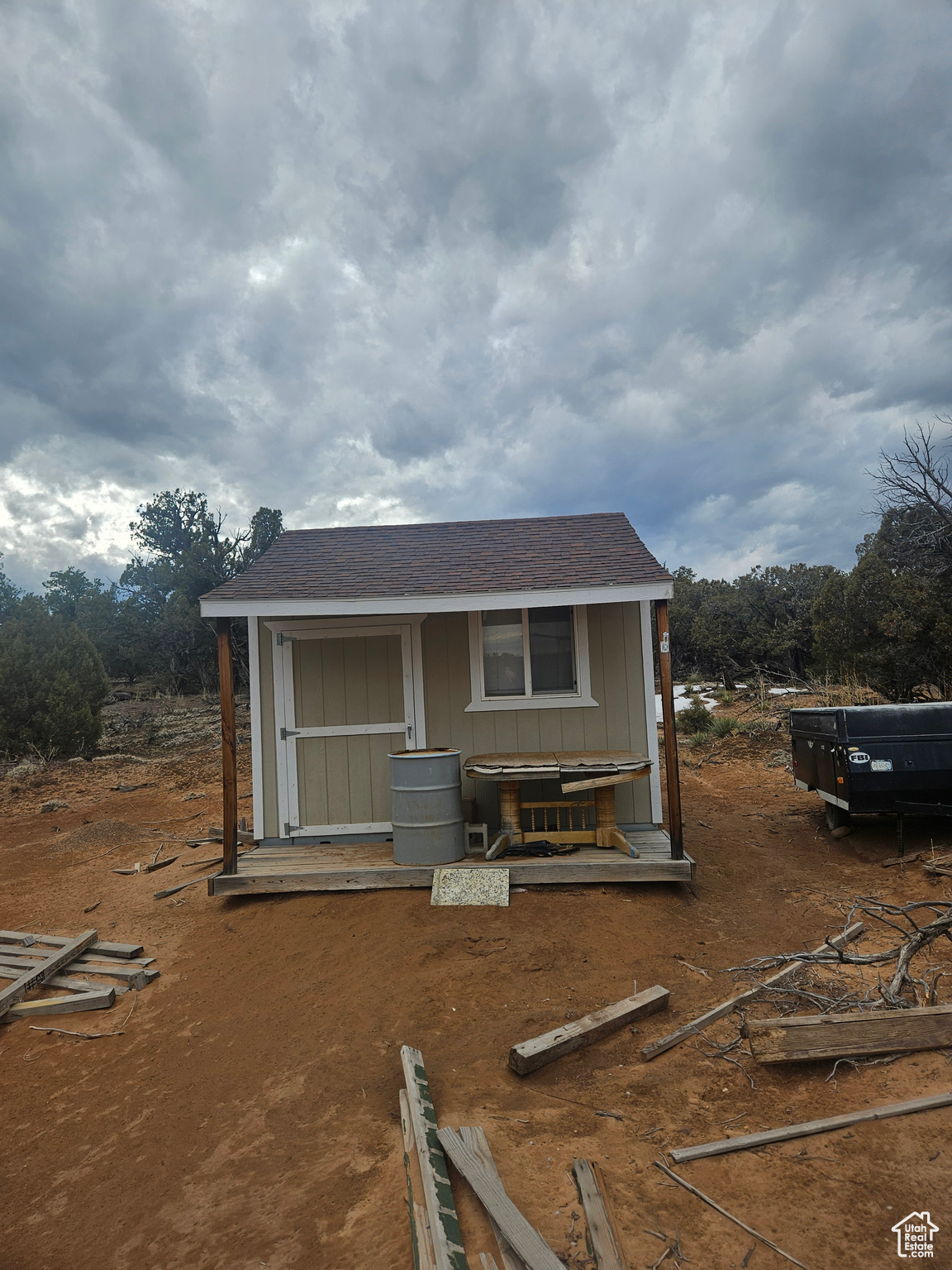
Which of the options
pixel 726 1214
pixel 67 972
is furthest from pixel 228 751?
pixel 726 1214

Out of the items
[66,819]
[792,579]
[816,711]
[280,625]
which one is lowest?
[66,819]

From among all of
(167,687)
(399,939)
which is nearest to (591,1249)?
(399,939)

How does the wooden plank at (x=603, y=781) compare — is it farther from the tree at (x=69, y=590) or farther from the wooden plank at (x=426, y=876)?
the tree at (x=69, y=590)

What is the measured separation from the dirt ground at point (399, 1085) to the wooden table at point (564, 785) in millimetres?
605

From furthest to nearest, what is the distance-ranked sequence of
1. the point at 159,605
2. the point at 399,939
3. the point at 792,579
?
1. the point at 159,605
2. the point at 792,579
3. the point at 399,939

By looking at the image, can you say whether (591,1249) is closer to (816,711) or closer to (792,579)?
(816,711)

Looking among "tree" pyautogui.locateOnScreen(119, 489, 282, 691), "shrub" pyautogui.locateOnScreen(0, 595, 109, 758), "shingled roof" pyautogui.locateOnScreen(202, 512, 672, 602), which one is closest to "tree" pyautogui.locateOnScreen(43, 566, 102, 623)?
"tree" pyautogui.locateOnScreen(119, 489, 282, 691)

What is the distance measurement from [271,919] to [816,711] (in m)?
5.65

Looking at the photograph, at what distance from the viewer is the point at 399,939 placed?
15.3 feet

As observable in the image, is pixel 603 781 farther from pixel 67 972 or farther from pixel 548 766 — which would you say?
pixel 67 972

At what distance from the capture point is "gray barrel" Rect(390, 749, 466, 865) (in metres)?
5.54

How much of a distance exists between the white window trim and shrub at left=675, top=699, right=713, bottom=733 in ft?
24.8

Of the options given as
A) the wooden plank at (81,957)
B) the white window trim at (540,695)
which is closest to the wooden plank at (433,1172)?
the wooden plank at (81,957)

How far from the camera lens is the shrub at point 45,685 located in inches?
526
